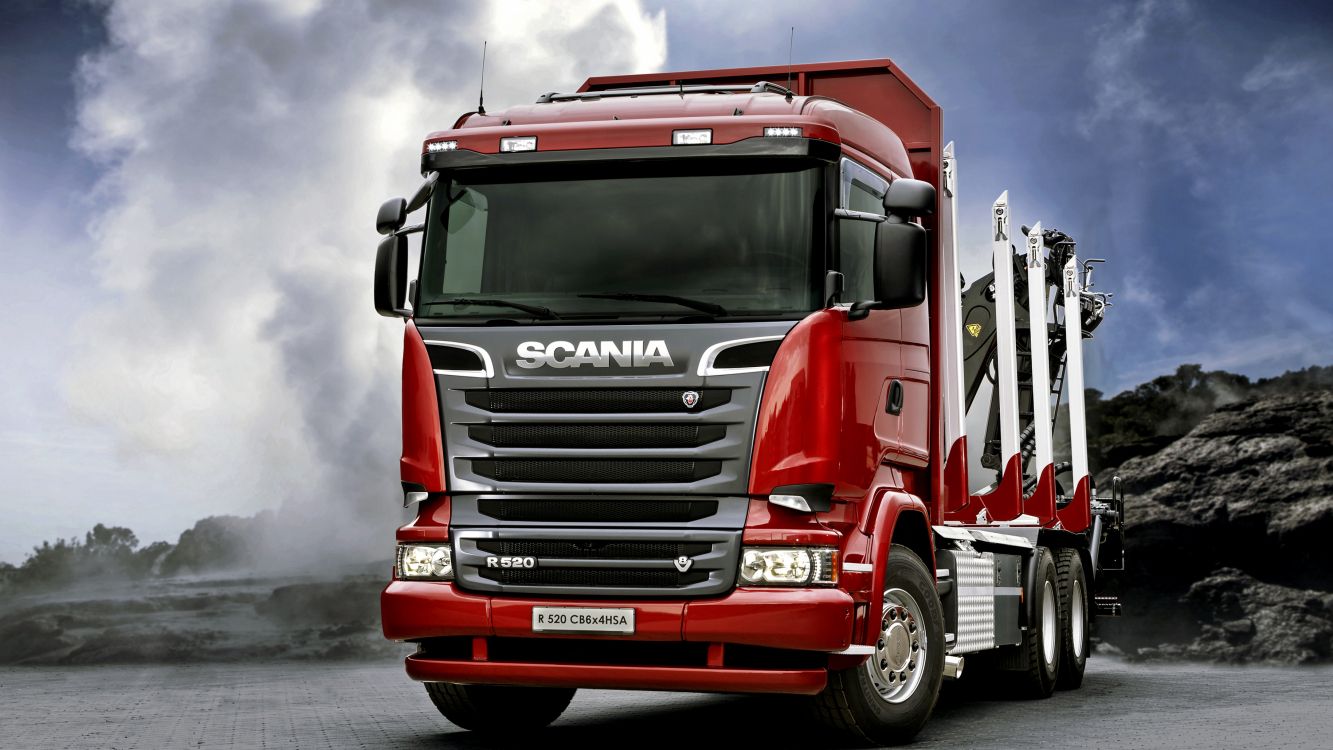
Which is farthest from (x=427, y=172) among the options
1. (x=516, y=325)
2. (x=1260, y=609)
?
(x=1260, y=609)

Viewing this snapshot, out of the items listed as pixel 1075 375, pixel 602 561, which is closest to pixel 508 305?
pixel 602 561

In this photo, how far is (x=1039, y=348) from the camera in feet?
44.3

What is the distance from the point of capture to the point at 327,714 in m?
10.2

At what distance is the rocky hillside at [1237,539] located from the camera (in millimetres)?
27422

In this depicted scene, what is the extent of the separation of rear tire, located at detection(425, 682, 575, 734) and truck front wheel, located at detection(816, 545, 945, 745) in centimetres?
173

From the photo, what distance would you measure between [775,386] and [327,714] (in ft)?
15.3

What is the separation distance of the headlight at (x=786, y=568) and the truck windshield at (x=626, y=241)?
1.17 m

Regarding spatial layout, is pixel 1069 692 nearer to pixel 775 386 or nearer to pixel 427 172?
pixel 775 386

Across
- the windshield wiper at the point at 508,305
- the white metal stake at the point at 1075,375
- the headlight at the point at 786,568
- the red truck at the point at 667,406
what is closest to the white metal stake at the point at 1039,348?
the white metal stake at the point at 1075,375

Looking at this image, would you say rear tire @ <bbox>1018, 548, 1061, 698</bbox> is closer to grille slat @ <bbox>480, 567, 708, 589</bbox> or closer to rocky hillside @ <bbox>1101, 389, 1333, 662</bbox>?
grille slat @ <bbox>480, 567, 708, 589</bbox>

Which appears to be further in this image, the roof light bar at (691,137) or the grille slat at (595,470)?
the roof light bar at (691,137)

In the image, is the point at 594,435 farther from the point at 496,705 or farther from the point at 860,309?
the point at 496,705

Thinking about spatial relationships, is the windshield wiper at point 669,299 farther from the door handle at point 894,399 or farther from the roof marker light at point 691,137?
the door handle at point 894,399

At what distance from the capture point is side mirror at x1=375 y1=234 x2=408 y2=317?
8.05m
